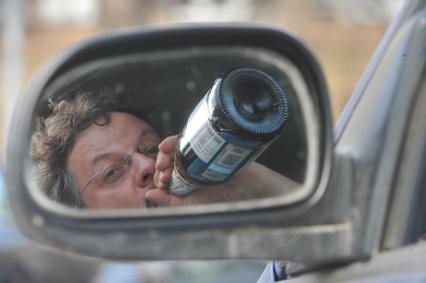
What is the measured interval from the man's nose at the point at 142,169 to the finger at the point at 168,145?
5cm

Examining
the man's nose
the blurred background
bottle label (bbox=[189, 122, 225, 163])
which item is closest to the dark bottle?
bottle label (bbox=[189, 122, 225, 163])

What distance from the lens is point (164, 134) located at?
2.23 m

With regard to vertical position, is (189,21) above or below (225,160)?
below

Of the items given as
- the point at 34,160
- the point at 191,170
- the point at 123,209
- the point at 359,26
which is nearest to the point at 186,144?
the point at 191,170

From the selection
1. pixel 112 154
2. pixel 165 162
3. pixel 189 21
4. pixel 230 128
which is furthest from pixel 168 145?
pixel 189 21

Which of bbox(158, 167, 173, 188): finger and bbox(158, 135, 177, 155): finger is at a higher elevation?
bbox(158, 135, 177, 155): finger

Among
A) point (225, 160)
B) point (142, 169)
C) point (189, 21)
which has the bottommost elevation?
point (189, 21)

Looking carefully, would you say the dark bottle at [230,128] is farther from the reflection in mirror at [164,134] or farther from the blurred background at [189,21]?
the blurred background at [189,21]

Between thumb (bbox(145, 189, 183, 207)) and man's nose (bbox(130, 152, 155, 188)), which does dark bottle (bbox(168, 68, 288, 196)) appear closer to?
thumb (bbox(145, 189, 183, 207))

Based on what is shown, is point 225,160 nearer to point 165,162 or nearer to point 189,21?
point 165,162

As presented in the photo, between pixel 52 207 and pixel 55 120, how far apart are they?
0.42 meters

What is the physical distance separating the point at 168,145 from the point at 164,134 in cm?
9

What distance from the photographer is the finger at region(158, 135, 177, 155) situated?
2113 millimetres

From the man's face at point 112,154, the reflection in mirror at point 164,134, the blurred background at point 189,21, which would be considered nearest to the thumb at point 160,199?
the reflection in mirror at point 164,134
